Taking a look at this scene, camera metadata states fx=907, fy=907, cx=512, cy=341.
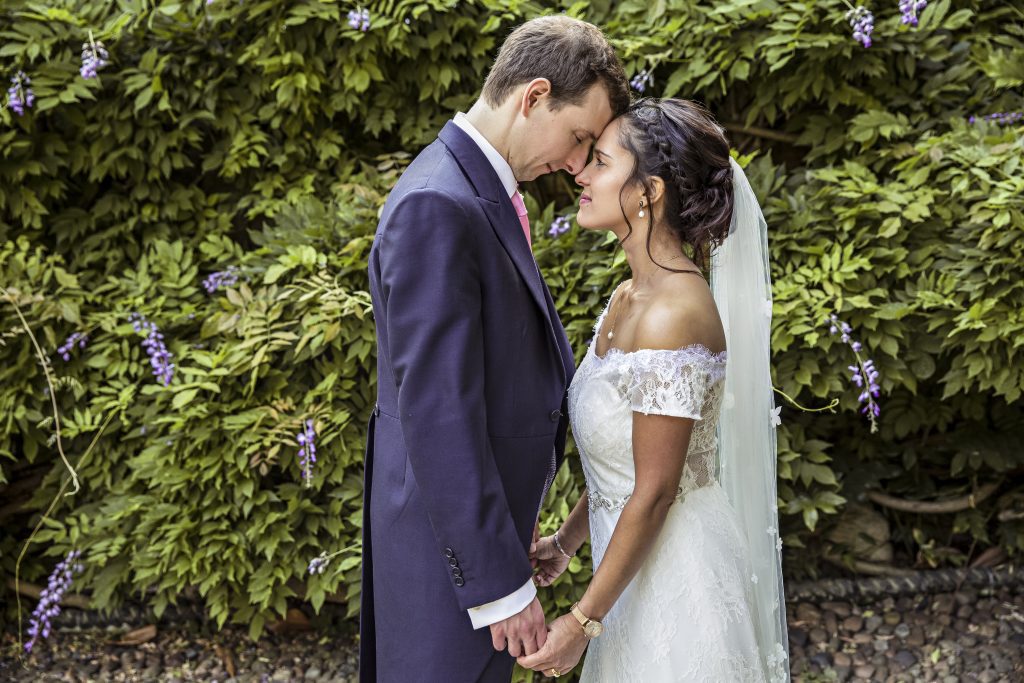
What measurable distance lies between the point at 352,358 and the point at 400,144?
134cm

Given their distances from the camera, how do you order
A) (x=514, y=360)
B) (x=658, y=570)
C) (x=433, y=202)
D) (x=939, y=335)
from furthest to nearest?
(x=939, y=335), (x=658, y=570), (x=514, y=360), (x=433, y=202)

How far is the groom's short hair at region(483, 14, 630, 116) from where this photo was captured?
6.66ft

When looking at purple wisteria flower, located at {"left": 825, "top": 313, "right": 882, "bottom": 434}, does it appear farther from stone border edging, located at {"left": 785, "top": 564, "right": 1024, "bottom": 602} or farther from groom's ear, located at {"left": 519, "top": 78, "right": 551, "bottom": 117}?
groom's ear, located at {"left": 519, "top": 78, "right": 551, "bottom": 117}

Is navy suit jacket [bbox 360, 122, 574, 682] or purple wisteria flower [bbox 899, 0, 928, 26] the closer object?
navy suit jacket [bbox 360, 122, 574, 682]

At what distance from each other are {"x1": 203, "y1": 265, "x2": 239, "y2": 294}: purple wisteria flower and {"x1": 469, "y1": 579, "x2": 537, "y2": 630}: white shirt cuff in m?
2.45

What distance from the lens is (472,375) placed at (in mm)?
1811

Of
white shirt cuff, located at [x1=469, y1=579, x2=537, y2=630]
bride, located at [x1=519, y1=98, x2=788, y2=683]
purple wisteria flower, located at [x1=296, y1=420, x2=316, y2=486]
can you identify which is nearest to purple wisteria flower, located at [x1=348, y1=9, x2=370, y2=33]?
purple wisteria flower, located at [x1=296, y1=420, x2=316, y2=486]

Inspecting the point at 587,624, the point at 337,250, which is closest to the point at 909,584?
the point at 587,624

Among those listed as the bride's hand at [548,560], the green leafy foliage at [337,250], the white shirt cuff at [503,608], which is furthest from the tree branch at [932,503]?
the white shirt cuff at [503,608]

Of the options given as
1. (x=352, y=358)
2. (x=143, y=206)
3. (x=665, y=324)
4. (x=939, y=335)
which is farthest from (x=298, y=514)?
(x=939, y=335)

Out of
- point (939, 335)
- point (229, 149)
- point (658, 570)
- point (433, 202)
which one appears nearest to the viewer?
point (433, 202)

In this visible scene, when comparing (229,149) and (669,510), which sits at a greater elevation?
(229,149)

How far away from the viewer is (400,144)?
4.50 m

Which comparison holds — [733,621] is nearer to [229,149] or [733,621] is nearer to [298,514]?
[298,514]
